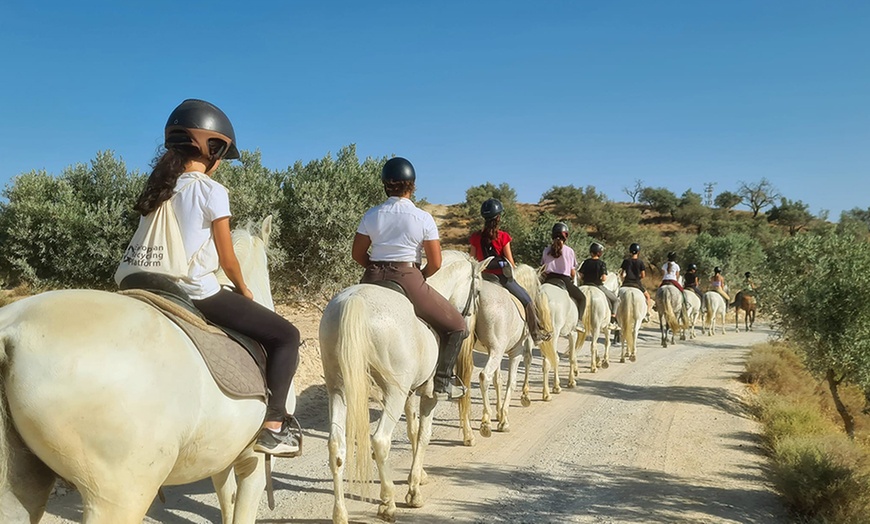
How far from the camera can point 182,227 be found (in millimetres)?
3242

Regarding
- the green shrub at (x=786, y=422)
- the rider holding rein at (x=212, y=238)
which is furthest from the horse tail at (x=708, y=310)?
the rider holding rein at (x=212, y=238)

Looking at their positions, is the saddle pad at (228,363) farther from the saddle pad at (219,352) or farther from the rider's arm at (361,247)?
the rider's arm at (361,247)

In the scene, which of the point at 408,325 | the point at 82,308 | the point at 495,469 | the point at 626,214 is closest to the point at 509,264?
the point at 495,469

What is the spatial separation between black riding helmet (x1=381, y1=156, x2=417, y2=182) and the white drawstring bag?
2662 millimetres

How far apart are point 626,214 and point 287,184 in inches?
Answer: 2242

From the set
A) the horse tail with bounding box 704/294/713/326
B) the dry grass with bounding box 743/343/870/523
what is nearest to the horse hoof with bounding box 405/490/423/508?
the dry grass with bounding box 743/343/870/523

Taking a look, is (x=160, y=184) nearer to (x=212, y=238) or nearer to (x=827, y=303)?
(x=212, y=238)

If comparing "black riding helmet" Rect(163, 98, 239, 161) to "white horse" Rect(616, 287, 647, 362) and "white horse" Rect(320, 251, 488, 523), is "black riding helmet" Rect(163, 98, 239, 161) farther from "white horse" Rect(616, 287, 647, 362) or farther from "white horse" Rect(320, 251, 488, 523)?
"white horse" Rect(616, 287, 647, 362)

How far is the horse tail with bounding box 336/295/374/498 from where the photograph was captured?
4.77m

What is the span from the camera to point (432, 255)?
575 cm

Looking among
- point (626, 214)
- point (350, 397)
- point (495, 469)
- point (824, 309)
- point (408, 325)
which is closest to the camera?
point (350, 397)

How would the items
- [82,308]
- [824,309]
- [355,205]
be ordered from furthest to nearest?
1. [355,205]
2. [824,309]
3. [82,308]

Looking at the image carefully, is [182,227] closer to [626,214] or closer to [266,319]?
[266,319]

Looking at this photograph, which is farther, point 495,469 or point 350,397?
point 495,469
